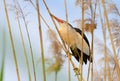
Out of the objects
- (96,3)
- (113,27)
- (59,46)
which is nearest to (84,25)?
(96,3)

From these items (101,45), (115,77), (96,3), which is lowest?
(115,77)

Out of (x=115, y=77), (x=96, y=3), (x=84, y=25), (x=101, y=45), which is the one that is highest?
(x=96, y=3)

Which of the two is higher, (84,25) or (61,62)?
(84,25)

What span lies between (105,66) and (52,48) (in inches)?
16.0

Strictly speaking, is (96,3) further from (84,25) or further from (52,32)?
(52,32)

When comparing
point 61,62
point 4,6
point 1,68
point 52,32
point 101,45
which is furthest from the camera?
point 101,45

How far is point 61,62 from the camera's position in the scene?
235 centimetres

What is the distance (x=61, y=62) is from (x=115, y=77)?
408 millimetres

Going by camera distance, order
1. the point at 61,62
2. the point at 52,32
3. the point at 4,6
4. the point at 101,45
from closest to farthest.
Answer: the point at 4,6 → the point at 52,32 → the point at 61,62 → the point at 101,45

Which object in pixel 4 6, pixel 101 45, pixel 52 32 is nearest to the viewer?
pixel 4 6

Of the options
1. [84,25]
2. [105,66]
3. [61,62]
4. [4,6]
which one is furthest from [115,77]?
[4,6]

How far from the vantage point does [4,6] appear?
199 cm

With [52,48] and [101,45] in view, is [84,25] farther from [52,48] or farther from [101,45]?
[101,45]

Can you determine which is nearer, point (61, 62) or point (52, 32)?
point (52, 32)
